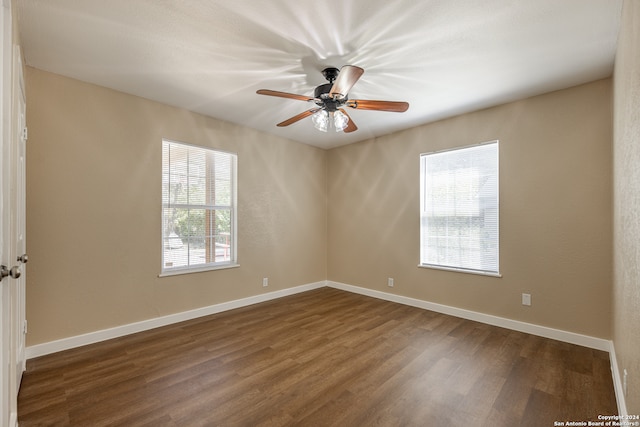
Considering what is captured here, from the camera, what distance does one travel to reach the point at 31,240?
8.61 ft

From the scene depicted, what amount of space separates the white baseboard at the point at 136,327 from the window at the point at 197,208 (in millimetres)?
547

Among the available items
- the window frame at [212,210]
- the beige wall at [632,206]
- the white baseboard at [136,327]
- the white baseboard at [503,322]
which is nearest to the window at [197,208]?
the window frame at [212,210]

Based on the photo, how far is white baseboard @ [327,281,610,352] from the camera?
2.85m

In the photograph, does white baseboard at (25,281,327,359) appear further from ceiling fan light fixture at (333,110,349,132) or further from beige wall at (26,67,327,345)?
ceiling fan light fixture at (333,110,349,132)

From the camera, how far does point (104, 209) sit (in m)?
3.04

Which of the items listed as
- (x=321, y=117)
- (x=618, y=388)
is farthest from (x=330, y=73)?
(x=618, y=388)

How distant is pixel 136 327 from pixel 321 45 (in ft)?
11.3

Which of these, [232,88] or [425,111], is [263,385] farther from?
[425,111]

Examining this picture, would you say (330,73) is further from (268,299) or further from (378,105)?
(268,299)

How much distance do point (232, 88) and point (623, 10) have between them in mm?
3101

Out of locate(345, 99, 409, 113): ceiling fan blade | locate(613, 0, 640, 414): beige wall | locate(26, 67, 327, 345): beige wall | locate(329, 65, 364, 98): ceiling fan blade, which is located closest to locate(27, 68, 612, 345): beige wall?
locate(26, 67, 327, 345): beige wall

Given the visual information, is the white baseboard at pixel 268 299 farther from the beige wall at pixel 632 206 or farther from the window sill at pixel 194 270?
the beige wall at pixel 632 206

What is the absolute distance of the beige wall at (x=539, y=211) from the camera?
2.84m

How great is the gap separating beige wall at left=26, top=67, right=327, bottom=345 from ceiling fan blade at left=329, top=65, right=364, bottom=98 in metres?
2.29
